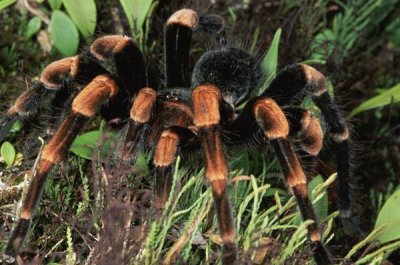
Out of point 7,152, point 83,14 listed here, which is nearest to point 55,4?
point 83,14

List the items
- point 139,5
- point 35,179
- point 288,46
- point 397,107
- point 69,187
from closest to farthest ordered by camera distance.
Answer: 1. point 35,179
2. point 69,187
3. point 139,5
4. point 288,46
5. point 397,107

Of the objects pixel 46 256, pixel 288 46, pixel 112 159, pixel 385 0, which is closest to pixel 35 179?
pixel 46 256

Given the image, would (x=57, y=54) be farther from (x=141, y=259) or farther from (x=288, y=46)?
(x=141, y=259)

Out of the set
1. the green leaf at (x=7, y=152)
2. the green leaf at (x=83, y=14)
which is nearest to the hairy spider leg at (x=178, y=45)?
the green leaf at (x=83, y=14)

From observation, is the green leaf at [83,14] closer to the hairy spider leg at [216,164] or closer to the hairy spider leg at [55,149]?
the hairy spider leg at [55,149]

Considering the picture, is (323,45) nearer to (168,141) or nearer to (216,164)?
(168,141)
